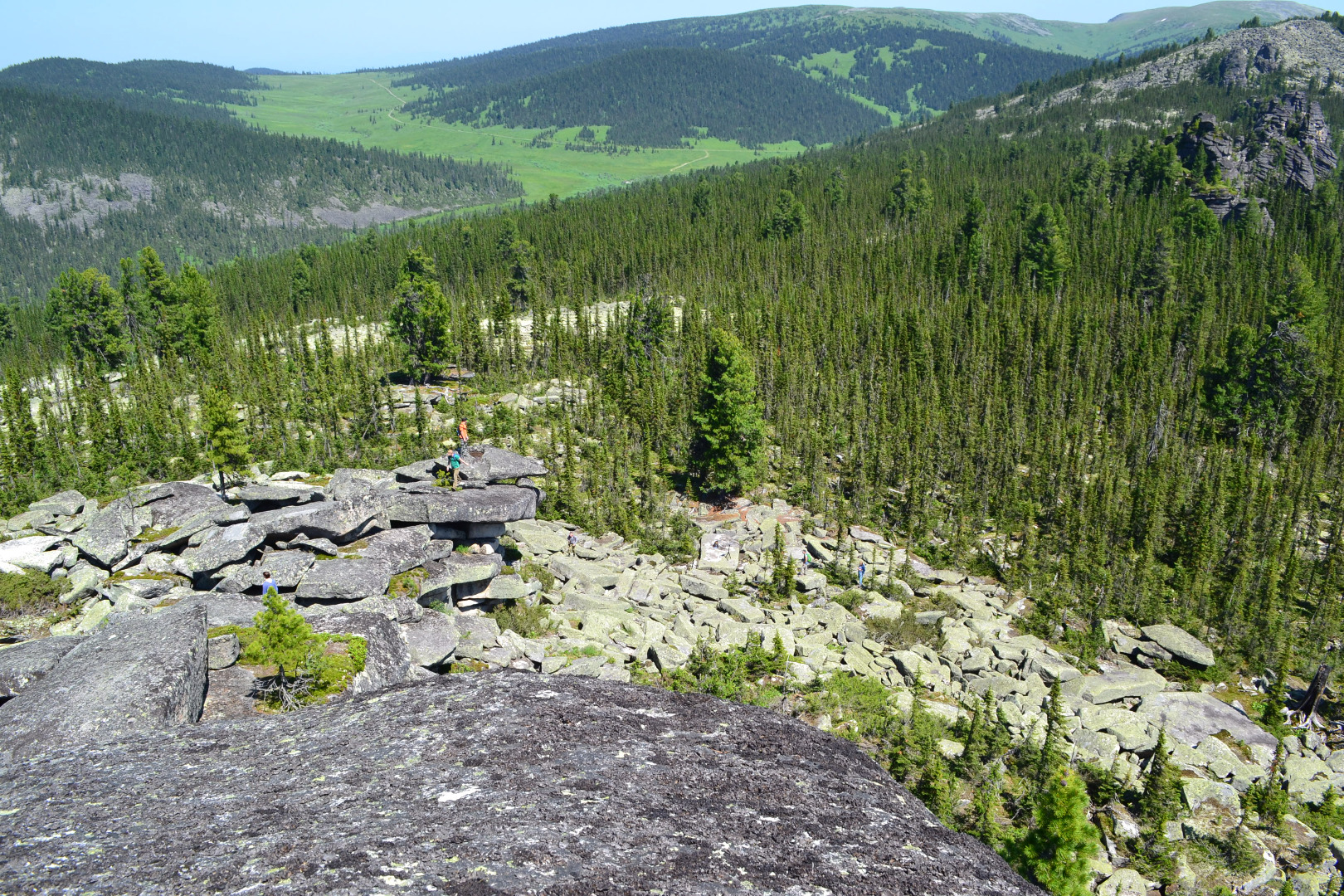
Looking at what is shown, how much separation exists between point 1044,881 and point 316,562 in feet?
77.3

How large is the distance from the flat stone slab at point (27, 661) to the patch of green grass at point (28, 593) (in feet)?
22.6

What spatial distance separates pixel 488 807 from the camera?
34.7 ft

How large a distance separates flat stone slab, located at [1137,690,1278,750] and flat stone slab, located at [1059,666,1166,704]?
553mm

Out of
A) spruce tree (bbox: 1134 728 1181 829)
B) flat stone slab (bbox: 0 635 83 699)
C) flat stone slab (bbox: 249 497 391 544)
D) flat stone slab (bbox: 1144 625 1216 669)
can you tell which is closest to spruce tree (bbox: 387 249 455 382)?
flat stone slab (bbox: 249 497 391 544)

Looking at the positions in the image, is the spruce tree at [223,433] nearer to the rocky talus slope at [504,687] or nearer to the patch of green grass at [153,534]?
the rocky talus slope at [504,687]

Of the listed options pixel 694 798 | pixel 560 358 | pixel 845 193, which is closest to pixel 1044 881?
pixel 694 798

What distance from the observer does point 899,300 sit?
331ft

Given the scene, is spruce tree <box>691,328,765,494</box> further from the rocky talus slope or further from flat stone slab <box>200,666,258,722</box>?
flat stone slab <box>200,666,258,722</box>

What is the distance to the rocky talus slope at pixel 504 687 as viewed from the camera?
33.1 feet

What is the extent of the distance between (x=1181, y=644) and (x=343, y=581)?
128ft

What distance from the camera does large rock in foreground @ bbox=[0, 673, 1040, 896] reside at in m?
9.10

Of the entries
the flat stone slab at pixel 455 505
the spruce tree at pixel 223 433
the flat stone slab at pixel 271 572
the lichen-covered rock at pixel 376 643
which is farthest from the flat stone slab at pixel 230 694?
the spruce tree at pixel 223 433

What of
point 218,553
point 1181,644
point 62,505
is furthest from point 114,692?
point 1181,644

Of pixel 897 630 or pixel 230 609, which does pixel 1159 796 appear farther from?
pixel 230 609
